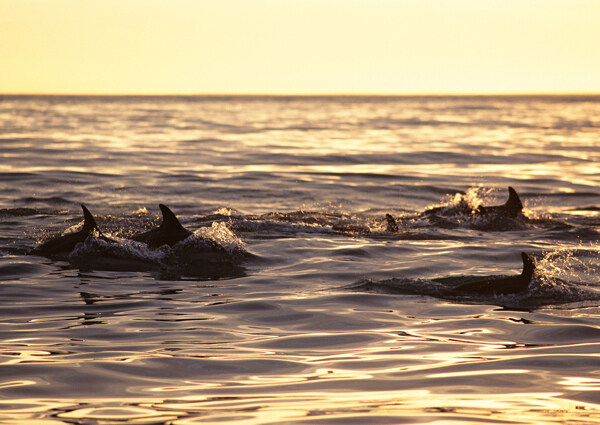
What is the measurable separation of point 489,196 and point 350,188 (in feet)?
14.0

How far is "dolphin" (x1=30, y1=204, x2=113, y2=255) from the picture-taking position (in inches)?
550

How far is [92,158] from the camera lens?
34062mm

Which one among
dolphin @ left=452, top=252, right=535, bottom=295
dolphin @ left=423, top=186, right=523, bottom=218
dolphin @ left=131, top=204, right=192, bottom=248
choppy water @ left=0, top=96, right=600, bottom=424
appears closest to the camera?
choppy water @ left=0, top=96, right=600, bottom=424

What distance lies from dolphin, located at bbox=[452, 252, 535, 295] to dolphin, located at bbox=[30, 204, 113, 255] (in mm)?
6198

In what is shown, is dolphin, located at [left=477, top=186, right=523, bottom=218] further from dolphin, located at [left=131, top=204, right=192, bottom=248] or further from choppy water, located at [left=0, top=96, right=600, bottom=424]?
dolphin, located at [left=131, top=204, right=192, bottom=248]

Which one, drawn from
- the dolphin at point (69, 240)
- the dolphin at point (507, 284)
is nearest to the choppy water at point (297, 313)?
the dolphin at point (507, 284)

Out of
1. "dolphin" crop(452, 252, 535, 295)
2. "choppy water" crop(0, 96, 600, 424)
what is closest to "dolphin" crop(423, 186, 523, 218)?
"choppy water" crop(0, 96, 600, 424)

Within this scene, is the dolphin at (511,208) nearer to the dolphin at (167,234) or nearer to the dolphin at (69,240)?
the dolphin at (167,234)

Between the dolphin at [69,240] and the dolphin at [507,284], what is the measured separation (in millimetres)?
6198

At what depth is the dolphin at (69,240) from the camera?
45.9 ft

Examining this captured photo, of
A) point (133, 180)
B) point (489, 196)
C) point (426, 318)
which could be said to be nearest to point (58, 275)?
point (426, 318)

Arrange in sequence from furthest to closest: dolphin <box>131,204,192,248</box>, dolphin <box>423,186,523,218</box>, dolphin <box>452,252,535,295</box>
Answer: dolphin <box>423,186,523,218</box> < dolphin <box>131,204,192,248</box> < dolphin <box>452,252,535,295</box>

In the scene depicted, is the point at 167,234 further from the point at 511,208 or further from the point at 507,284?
the point at 511,208

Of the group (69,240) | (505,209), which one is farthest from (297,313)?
(505,209)
